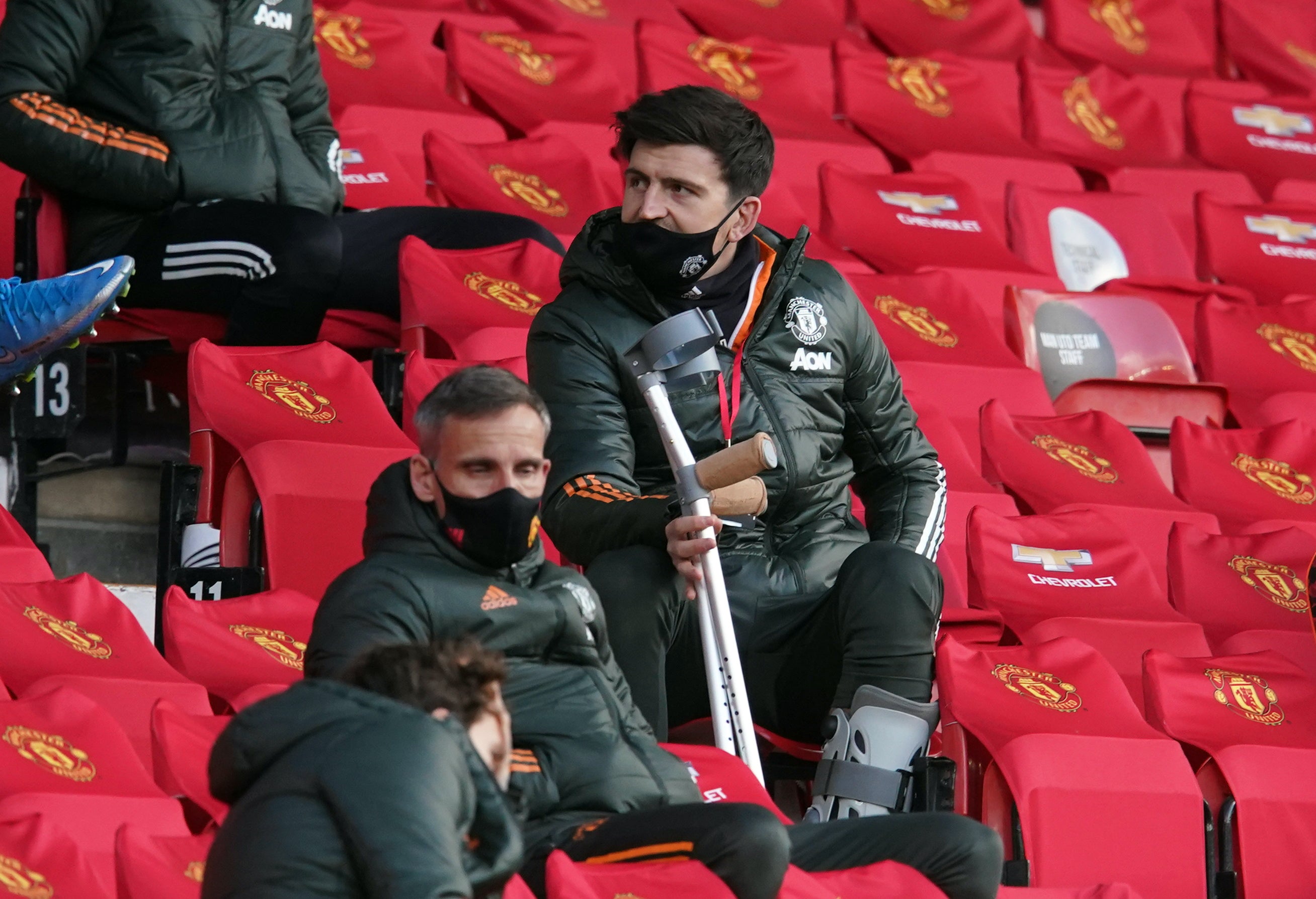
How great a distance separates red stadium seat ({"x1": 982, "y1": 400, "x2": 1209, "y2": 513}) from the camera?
10.8 ft

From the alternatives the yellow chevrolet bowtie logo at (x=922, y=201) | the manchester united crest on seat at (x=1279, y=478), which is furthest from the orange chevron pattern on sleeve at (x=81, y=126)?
the manchester united crest on seat at (x=1279, y=478)

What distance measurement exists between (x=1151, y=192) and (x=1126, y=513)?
1788 mm

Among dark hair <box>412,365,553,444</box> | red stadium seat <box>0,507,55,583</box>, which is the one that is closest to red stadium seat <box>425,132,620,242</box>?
red stadium seat <box>0,507,55,583</box>

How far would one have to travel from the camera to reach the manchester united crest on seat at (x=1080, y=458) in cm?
334

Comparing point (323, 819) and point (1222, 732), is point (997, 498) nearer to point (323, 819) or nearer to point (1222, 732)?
point (1222, 732)

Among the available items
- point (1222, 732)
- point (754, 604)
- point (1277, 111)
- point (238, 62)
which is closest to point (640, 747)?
point (754, 604)

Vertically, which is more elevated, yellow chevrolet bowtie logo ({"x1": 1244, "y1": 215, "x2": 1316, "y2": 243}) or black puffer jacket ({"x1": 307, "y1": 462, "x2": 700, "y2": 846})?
black puffer jacket ({"x1": 307, "y1": 462, "x2": 700, "y2": 846})

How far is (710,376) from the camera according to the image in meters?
2.53

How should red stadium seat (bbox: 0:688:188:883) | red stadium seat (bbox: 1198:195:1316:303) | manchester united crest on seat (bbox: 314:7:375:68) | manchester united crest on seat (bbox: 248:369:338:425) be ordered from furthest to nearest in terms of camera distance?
red stadium seat (bbox: 1198:195:1316:303) < manchester united crest on seat (bbox: 314:7:375:68) < manchester united crest on seat (bbox: 248:369:338:425) < red stadium seat (bbox: 0:688:188:883)

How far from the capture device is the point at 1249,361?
3.96 m

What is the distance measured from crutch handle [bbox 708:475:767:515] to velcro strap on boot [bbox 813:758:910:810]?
1.06ft

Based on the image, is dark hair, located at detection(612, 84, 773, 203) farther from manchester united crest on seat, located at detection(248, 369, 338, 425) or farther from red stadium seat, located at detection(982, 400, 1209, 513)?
red stadium seat, located at detection(982, 400, 1209, 513)

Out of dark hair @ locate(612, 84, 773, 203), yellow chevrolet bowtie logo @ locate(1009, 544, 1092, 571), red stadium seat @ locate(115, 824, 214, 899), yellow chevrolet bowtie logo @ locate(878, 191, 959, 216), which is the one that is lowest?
yellow chevrolet bowtie logo @ locate(1009, 544, 1092, 571)

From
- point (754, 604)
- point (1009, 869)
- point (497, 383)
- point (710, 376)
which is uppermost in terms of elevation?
point (497, 383)
